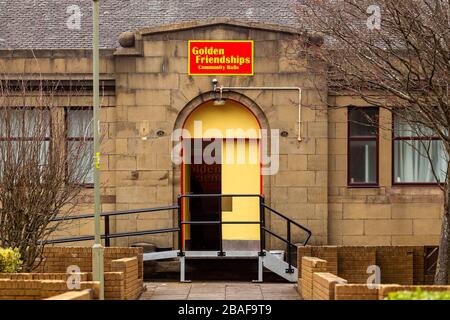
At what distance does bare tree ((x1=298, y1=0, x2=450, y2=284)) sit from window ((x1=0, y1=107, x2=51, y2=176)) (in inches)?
220

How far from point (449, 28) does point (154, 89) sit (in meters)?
8.51

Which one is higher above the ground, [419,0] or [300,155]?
[419,0]

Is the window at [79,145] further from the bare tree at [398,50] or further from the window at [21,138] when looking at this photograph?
the bare tree at [398,50]

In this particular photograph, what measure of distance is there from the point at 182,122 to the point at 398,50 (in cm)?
634

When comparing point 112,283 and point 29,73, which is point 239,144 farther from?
point 112,283

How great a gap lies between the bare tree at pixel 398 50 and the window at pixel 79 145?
519 cm

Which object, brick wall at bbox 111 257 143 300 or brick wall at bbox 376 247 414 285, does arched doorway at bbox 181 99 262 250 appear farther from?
brick wall at bbox 111 257 143 300

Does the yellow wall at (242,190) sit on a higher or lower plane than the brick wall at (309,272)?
higher

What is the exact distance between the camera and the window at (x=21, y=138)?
51.1ft

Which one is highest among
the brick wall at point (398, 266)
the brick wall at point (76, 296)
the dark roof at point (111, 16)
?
the dark roof at point (111, 16)

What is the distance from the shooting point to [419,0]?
15.9 meters

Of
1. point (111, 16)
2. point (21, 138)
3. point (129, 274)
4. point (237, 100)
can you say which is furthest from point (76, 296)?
point (111, 16)

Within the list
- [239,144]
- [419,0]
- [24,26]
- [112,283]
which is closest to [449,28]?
[419,0]

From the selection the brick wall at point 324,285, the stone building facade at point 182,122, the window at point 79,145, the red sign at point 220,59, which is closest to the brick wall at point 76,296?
the brick wall at point 324,285
